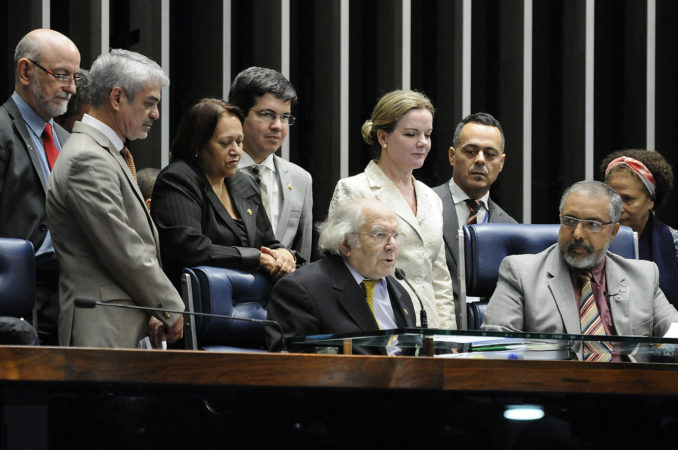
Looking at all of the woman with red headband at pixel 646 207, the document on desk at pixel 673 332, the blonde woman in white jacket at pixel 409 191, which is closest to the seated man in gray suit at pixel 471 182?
the blonde woman in white jacket at pixel 409 191

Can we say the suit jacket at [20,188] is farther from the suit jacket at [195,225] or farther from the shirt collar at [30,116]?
the suit jacket at [195,225]

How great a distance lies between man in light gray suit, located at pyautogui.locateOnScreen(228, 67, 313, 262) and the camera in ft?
11.8

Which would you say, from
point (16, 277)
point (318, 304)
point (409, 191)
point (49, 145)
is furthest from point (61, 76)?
point (409, 191)

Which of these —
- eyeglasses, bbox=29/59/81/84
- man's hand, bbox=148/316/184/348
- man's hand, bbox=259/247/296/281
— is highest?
eyeglasses, bbox=29/59/81/84

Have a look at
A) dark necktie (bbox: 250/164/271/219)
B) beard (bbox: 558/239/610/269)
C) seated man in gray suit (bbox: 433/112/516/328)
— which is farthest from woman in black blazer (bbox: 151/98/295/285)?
beard (bbox: 558/239/610/269)

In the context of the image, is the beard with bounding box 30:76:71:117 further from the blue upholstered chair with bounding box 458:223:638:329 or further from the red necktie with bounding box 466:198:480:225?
the red necktie with bounding box 466:198:480:225

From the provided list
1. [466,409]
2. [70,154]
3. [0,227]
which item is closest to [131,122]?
[70,154]

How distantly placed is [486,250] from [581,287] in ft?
1.11

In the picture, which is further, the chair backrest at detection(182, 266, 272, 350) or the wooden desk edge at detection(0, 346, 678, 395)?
the chair backrest at detection(182, 266, 272, 350)

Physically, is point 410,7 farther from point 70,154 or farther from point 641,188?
point 70,154

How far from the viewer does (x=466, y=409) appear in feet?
6.16

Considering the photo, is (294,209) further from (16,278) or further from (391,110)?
(16,278)

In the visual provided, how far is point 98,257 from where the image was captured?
9.07ft

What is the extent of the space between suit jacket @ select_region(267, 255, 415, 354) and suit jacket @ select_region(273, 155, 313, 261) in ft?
1.93
